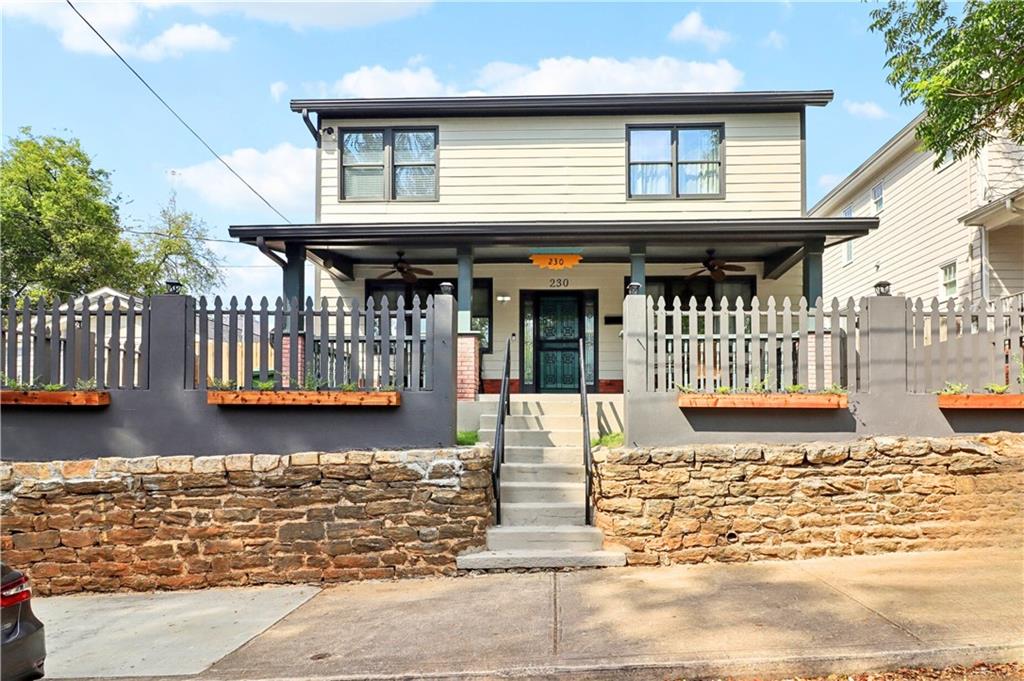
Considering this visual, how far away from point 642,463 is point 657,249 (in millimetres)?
6057

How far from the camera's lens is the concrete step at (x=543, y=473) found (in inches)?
256

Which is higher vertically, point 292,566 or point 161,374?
point 161,374

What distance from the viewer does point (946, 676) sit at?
353 cm

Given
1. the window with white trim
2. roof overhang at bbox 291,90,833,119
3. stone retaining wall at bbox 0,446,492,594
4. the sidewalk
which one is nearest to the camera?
the sidewalk

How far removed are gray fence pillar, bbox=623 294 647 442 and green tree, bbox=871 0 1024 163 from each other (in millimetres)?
4303

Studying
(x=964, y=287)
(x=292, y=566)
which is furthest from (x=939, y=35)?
(x=292, y=566)

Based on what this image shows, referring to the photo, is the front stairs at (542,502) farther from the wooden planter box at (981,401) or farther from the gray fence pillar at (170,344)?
the wooden planter box at (981,401)

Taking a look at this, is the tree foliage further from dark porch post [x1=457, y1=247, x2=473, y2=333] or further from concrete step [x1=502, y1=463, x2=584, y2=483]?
concrete step [x1=502, y1=463, x2=584, y2=483]

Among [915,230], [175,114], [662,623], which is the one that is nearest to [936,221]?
[915,230]

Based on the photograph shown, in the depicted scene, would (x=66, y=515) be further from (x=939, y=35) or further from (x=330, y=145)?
(x=939, y=35)

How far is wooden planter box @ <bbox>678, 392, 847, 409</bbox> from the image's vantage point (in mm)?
5832

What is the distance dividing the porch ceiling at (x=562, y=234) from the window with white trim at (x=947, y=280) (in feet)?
13.2

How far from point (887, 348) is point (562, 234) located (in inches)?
204

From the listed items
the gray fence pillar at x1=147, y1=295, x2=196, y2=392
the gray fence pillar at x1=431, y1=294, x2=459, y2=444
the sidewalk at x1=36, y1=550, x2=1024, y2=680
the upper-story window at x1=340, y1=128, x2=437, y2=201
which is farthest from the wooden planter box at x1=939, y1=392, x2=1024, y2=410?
the upper-story window at x1=340, y1=128, x2=437, y2=201
